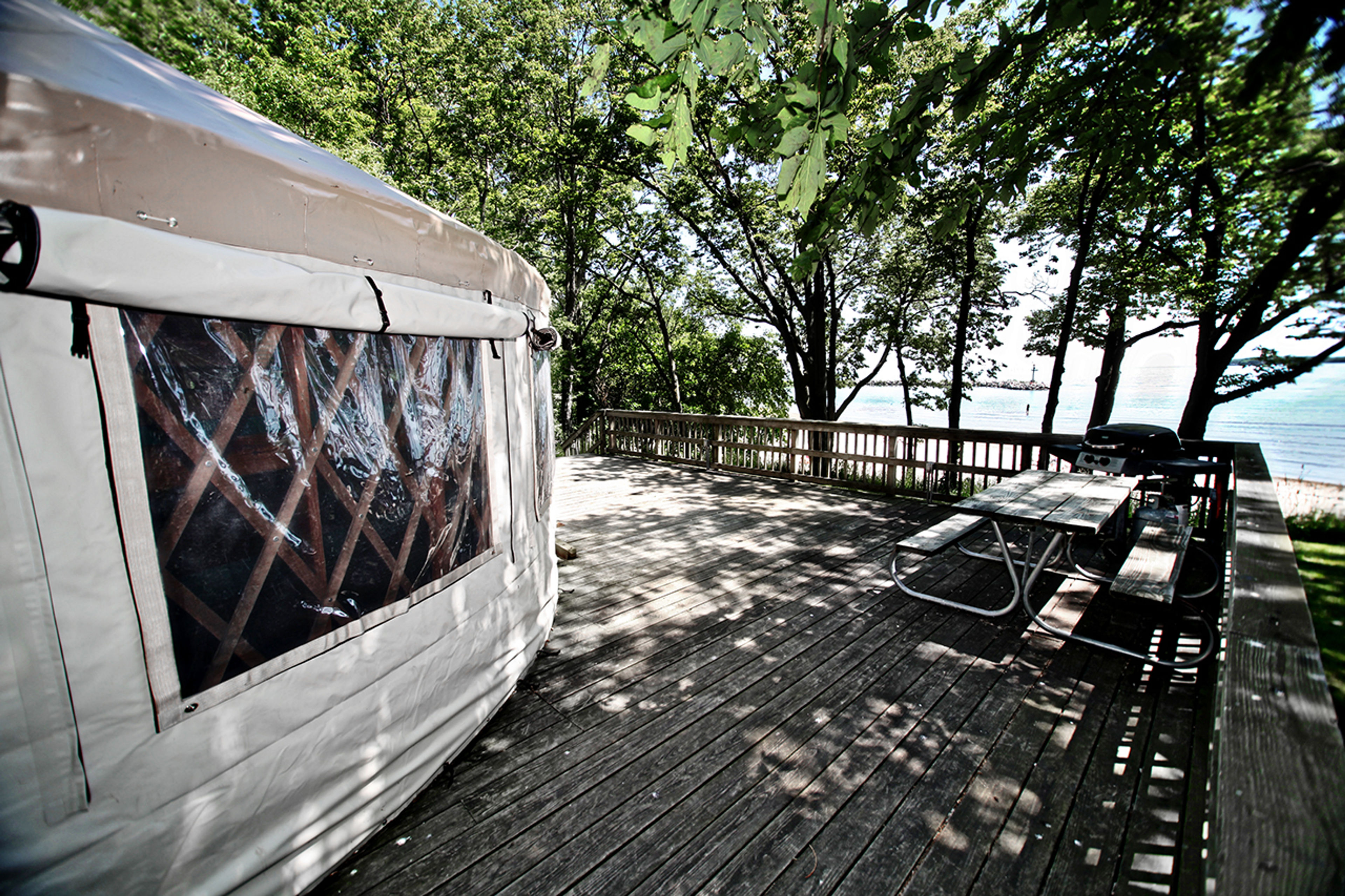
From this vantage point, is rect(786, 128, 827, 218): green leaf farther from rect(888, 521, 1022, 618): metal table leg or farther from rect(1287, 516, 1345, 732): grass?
rect(888, 521, 1022, 618): metal table leg

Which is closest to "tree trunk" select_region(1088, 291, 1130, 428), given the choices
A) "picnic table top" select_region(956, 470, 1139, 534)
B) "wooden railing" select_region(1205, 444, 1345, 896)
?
"picnic table top" select_region(956, 470, 1139, 534)

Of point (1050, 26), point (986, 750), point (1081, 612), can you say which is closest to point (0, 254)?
point (1050, 26)

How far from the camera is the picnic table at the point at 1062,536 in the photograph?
8.45 feet

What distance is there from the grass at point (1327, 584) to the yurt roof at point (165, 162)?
313 centimetres

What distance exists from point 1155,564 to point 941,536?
3.33 ft

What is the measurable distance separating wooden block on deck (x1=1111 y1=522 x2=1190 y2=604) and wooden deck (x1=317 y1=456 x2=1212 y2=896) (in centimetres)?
47

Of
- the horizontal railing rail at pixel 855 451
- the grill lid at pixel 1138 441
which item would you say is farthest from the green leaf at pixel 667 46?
the horizontal railing rail at pixel 855 451

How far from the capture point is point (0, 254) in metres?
1.01

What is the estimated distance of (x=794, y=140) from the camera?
1.38 meters

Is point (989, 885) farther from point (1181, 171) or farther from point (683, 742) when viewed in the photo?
point (1181, 171)

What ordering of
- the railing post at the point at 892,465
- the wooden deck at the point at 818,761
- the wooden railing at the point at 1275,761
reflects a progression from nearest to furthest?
the wooden railing at the point at 1275,761, the wooden deck at the point at 818,761, the railing post at the point at 892,465

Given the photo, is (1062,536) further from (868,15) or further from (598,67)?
(598,67)

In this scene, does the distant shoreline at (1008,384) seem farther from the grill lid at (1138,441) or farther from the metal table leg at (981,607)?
the metal table leg at (981,607)

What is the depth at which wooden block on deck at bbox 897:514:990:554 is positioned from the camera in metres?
3.18
